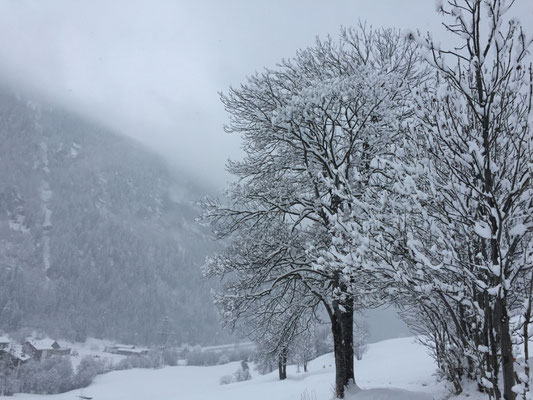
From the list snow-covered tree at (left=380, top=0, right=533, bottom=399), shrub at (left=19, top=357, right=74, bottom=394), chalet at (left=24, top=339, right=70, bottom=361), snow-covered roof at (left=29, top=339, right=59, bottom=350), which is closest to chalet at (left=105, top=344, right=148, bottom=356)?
chalet at (left=24, top=339, right=70, bottom=361)

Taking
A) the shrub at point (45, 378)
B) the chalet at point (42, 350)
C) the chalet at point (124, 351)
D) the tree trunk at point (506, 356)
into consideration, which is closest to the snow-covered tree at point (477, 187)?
the tree trunk at point (506, 356)

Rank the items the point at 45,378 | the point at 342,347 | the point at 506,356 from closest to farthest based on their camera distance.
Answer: the point at 506,356, the point at 342,347, the point at 45,378

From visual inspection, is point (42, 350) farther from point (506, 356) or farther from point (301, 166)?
point (506, 356)

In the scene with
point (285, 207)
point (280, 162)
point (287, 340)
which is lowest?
point (287, 340)

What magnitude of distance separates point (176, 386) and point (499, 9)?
7426 centimetres

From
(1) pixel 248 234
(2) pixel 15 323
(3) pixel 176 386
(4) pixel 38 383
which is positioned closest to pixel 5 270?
(2) pixel 15 323

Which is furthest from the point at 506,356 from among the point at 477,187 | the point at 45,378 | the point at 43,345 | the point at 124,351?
the point at 124,351

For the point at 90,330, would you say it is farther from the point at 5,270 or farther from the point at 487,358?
the point at 487,358

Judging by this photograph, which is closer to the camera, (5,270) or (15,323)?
(15,323)

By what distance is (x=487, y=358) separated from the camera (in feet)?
11.2

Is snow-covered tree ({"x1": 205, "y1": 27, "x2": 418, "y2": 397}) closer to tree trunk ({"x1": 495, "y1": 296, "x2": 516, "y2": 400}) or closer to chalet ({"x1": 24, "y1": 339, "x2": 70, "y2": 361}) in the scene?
tree trunk ({"x1": 495, "y1": 296, "x2": 516, "y2": 400})

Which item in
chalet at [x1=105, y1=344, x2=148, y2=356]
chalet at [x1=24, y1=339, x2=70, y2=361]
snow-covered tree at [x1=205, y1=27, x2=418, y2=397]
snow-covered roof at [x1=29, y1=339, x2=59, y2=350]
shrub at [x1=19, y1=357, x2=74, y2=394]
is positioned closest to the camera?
snow-covered tree at [x1=205, y1=27, x2=418, y2=397]

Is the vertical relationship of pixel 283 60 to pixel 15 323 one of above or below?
above

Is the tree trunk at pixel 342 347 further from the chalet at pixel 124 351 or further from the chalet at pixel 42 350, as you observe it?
the chalet at pixel 124 351
